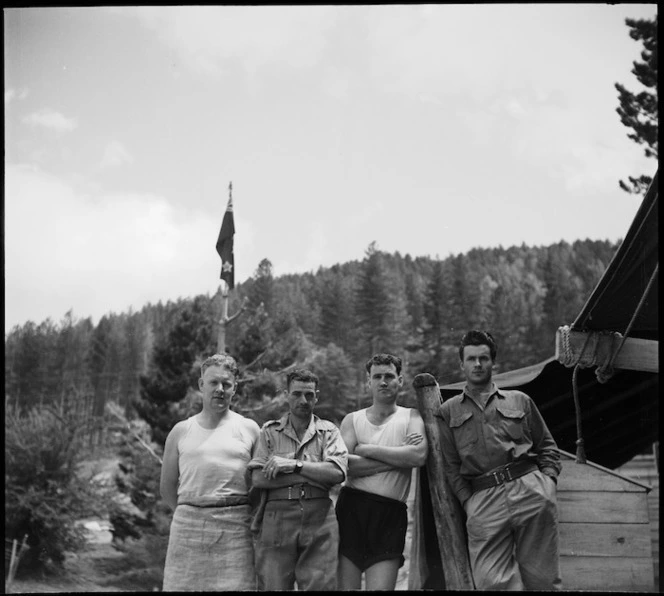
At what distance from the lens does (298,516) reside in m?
3.72

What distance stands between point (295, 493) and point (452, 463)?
0.86 metres

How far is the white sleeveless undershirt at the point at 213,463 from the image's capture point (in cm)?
385

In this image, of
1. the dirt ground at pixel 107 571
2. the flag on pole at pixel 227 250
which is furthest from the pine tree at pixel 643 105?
the dirt ground at pixel 107 571

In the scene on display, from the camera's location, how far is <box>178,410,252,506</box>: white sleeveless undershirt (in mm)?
3846

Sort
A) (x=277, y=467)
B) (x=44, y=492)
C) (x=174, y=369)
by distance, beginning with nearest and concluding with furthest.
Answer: (x=277, y=467) → (x=44, y=492) → (x=174, y=369)

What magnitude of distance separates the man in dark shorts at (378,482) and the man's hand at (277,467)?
0.34 m

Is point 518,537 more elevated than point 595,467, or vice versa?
point 595,467

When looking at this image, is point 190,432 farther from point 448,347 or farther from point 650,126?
point 448,347

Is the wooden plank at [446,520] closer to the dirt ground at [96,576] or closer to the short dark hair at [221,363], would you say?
the short dark hair at [221,363]

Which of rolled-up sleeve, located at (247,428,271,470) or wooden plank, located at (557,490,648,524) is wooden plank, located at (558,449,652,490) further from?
rolled-up sleeve, located at (247,428,271,470)

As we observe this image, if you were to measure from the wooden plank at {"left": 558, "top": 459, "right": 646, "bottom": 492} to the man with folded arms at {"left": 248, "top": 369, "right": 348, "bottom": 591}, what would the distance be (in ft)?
4.76

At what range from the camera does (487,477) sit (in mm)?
3885

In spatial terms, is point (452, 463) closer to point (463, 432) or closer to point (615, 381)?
point (463, 432)

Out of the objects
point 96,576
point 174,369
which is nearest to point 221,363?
point 174,369
